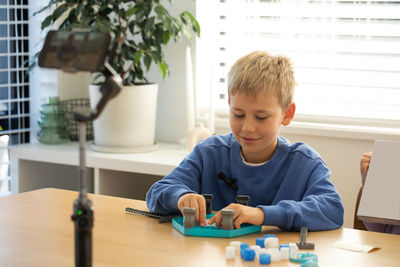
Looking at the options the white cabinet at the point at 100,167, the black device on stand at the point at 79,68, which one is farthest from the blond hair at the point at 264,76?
the white cabinet at the point at 100,167

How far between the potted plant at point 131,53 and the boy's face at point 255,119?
1.16 meters

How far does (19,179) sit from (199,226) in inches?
74.1

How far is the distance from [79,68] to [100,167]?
80.6 inches

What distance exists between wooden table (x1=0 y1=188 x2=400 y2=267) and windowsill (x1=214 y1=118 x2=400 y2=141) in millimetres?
1253

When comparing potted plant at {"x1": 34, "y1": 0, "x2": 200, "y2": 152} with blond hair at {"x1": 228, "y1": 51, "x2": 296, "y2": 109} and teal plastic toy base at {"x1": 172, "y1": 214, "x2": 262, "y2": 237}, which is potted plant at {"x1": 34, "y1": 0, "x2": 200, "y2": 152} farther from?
teal plastic toy base at {"x1": 172, "y1": 214, "x2": 262, "y2": 237}

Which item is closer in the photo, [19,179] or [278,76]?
[278,76]

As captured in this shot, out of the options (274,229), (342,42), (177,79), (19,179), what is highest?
(342,42)

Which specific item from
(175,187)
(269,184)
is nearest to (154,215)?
(175,187)

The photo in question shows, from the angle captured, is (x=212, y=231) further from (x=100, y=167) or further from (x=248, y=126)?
(x=100, y=167)

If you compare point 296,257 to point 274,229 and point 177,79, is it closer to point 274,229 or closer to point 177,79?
point 274,229

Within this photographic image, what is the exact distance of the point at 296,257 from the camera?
125cm

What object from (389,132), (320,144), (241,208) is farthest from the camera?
(320,144)

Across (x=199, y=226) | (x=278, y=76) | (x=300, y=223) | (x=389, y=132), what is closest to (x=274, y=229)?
(x=300, y=223)

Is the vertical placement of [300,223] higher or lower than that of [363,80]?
lower
